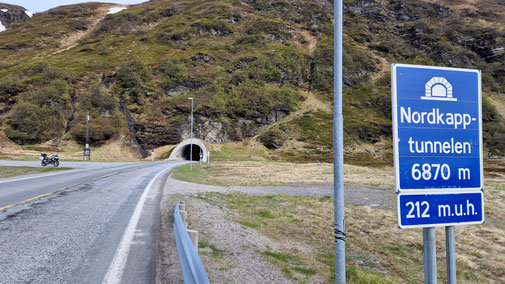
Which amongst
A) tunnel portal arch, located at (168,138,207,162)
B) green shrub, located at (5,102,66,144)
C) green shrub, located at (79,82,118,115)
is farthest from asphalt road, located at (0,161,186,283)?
green shrub, located at (79,82,118,115)

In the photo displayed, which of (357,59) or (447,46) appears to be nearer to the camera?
(357,59)

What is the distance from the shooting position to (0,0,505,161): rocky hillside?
57688 mm

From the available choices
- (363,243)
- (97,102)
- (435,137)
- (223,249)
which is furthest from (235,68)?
(435,137)

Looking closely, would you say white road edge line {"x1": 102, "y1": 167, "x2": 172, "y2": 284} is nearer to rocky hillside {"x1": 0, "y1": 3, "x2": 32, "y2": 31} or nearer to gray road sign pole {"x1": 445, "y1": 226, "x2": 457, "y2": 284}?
gray road sign pole {"x1": 445, "y1": 226, "x2": 457, "y2": 284}

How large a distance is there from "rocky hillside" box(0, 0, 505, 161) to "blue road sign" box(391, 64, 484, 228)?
49090mm

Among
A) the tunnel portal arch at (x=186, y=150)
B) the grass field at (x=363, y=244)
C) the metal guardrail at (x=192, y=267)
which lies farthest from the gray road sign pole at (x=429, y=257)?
the tunnel portal arch at (x=186, y=150)

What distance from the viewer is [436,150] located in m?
2.53

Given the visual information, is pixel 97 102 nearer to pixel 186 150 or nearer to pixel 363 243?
pixel 186 150

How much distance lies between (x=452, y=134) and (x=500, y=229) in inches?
394

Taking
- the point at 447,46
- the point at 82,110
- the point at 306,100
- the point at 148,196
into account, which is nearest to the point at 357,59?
the point at 306,100

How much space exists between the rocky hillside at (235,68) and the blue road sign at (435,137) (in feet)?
161

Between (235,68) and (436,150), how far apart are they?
3198 inches

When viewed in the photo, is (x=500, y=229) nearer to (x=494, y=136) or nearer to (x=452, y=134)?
(x=452, y=134)

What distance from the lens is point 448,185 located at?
100 inches
